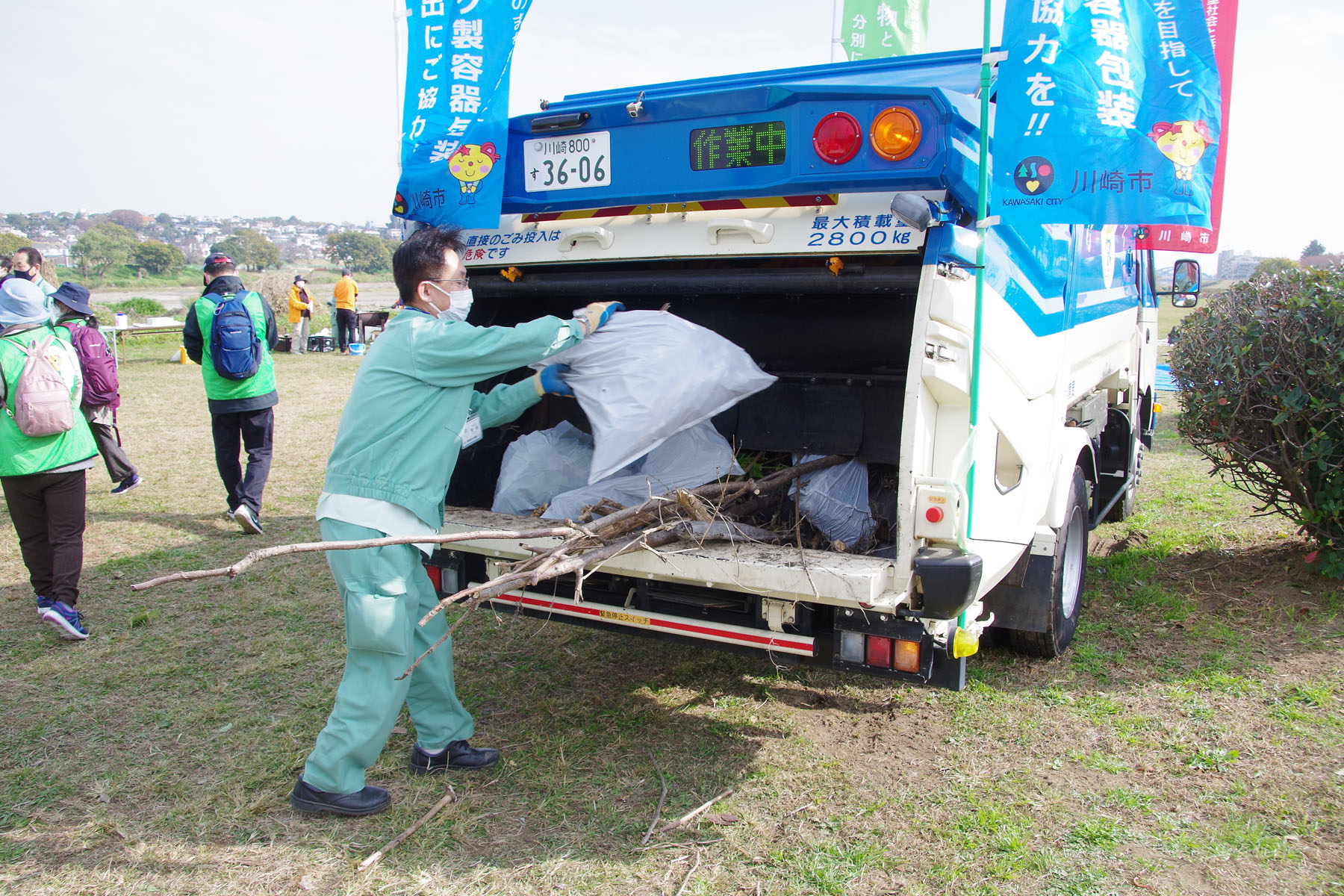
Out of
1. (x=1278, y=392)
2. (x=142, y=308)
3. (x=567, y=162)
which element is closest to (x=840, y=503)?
(x=567, y=162)

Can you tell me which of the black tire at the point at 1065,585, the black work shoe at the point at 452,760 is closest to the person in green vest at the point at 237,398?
the black work shoe at the point at 452,760

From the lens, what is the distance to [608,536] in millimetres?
2881

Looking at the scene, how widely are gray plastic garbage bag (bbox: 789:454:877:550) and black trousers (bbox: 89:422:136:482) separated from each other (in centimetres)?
566

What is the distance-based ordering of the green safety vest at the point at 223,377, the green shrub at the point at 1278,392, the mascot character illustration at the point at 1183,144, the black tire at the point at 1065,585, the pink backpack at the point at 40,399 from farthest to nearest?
the green safety vest at the point at 223,377 → the green shrub at the point at 1278,392 → the pink backpack at the point at 40,399 → the black tire at the point at 1065,585 → the mascot character illustration at the point at 1183,144

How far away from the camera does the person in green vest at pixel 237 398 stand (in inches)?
229

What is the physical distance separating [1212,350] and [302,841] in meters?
4.56

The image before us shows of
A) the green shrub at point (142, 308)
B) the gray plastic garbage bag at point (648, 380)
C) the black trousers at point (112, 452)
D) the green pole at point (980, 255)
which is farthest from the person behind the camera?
the green shrub at point (142, 308)

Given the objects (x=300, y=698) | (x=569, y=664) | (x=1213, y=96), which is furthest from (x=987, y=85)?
(x=300, y=698)

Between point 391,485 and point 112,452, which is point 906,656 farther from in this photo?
point 112,452

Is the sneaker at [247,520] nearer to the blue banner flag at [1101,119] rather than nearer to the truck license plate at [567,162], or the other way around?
the truck license plate at [567,162]

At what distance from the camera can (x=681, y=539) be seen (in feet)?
9.64

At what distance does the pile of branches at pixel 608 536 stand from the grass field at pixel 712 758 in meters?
0.69

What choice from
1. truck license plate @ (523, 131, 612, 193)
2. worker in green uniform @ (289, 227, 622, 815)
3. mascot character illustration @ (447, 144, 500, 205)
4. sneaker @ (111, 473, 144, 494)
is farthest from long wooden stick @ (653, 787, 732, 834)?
sneaker @ (111, 473, 144, 494)

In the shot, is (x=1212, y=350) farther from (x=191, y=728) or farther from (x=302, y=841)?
(x=191, y=728)
